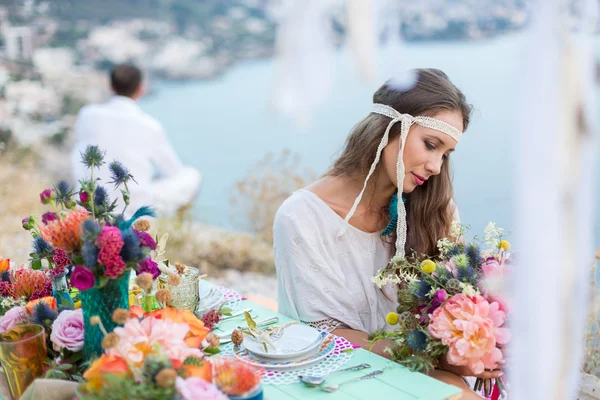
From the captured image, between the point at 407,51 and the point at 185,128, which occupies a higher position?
the point at 407,51

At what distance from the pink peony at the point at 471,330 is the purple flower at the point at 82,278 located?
2.73 ft

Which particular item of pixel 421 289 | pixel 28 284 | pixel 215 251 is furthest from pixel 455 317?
pixel 215 251

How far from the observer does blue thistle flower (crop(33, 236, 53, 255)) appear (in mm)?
1593

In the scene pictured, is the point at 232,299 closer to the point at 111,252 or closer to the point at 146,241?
the point at 146,241

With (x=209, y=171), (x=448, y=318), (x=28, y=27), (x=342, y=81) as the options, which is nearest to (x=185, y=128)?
(x=209, y=171)

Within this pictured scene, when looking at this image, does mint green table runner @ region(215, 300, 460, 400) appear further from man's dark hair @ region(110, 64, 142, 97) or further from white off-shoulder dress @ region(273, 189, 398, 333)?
man's dark hair @ region(110, 64, 142, 97)

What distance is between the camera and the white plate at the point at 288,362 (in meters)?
1.51

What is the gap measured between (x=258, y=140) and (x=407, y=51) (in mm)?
6745

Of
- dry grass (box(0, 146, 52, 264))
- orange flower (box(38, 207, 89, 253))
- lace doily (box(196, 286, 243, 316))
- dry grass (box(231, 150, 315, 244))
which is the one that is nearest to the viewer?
orange flower (box(38, 207, 89, 253))

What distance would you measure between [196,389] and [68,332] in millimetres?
494

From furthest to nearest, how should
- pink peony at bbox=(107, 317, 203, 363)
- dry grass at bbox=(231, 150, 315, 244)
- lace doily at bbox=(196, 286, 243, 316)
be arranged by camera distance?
dry grass at bbox=(231, 150, 315, 244) < lace doily at bbox=(196, 286, 243, 316) < pink peony at bbox=(107, 317, 203, 363)

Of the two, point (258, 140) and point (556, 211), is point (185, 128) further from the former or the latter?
point (556, 211)

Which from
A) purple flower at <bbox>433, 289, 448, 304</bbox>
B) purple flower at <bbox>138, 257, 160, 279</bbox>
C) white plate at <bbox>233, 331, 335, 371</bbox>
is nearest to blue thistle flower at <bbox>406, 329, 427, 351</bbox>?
purple flower at <bbox>433, 289, 448, 304</bbox>

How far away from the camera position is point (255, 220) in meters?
5.41
